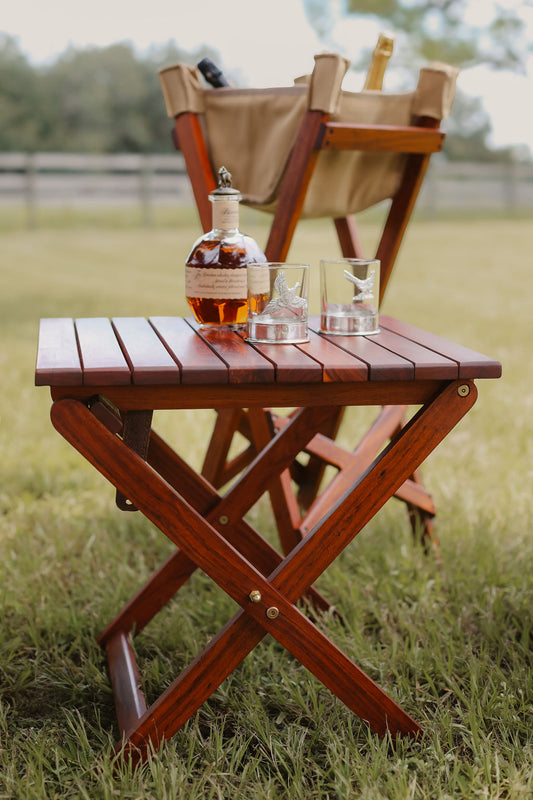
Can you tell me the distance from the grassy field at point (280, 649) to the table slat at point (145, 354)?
0.62 m

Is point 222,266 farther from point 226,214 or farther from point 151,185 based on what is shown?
point 151,185

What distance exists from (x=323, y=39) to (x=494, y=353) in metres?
11.5

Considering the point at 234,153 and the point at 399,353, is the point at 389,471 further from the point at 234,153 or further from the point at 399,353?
the point at 234,153

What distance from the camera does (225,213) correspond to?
5.38 ft

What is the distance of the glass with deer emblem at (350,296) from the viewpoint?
165cm

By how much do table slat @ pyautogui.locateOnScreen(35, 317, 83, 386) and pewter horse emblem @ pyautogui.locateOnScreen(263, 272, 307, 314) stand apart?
331 mm

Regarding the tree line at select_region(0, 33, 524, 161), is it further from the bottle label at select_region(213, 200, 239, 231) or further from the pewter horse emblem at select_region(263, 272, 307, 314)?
the pewter horse emblem at select_region(263, 272, 307, 314)

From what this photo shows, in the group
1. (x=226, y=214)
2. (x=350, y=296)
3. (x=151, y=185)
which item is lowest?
(x=151, y=185)

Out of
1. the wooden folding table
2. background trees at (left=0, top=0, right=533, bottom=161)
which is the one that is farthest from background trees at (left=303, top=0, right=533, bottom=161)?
the wooden folding table

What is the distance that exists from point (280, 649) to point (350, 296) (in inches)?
30.8

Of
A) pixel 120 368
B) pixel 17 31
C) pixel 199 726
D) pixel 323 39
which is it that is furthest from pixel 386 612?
pixel 17 31

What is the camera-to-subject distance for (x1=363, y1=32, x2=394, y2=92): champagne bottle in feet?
7.04

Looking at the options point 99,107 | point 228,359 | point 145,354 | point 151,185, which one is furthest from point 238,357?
point 99,107

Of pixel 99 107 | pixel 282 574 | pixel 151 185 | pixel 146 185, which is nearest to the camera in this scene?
pixel 282 574
